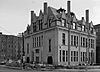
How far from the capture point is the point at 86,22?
63719mm

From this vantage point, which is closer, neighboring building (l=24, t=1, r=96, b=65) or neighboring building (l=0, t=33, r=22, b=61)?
neighboring building (l=24, t=1, r=96, b=65)

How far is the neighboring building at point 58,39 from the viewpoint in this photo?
48.3 metres

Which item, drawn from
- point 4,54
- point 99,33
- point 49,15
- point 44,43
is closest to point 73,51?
point 44,43

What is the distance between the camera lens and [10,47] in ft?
355

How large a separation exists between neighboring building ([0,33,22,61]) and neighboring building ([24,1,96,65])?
46148 mm

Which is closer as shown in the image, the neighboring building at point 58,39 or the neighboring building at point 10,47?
the neighboring building at point 58,39

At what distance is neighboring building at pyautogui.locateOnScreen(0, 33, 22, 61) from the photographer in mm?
104750

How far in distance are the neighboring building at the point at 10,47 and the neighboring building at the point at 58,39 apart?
151 ft

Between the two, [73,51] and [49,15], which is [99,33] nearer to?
[73,51]

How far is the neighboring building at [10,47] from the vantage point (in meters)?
105

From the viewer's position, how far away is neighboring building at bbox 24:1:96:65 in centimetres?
4827

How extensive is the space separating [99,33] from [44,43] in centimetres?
3285

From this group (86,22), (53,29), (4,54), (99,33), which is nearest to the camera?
(53,29)

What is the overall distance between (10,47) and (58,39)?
6776 centimetres
